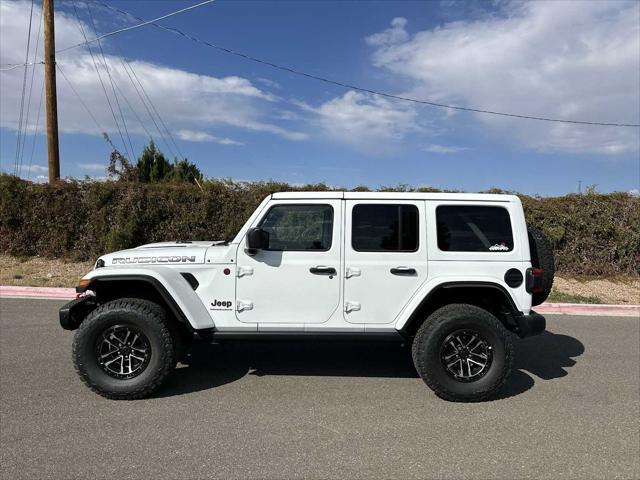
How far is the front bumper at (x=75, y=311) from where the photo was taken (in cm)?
418

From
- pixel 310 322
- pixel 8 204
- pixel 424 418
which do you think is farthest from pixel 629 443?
pixel 8 204

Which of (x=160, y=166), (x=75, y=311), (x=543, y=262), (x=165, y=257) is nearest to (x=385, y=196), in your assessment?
(x=543, y=262)

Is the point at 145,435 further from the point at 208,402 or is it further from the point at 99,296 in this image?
the point at 99,296

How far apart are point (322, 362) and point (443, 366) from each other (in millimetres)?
1470

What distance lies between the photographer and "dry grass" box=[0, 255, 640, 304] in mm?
9609

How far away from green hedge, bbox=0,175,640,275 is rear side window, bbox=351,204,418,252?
6.77 metres

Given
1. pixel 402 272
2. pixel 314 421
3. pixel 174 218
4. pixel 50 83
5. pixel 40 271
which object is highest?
pixel 50 83

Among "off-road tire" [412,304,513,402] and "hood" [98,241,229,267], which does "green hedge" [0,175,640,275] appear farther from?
"off-road tire" [412,304,513,402]

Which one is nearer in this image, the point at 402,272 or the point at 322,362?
the point at 402,272

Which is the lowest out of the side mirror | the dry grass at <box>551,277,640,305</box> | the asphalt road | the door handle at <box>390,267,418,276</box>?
the asphalt road

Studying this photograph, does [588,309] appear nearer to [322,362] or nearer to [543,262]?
[543,262]

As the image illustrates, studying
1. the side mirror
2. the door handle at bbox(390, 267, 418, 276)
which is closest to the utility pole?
the side mirror

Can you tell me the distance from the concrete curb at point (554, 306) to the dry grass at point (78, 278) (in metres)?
0.54

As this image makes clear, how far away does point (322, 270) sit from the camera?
13.8 ft
